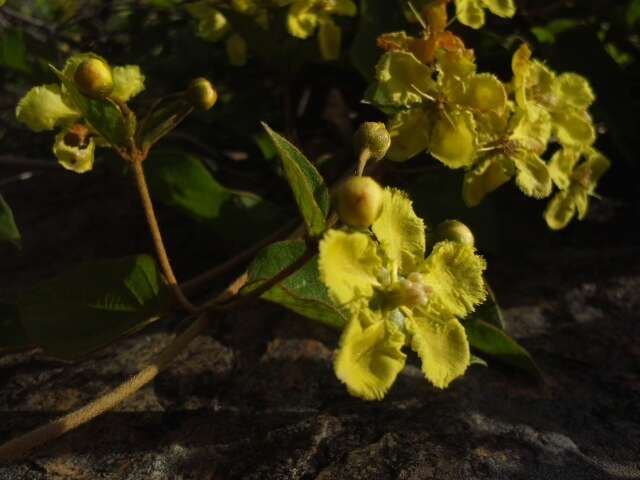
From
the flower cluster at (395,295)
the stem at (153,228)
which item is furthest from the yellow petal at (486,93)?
the stem at (153,228)

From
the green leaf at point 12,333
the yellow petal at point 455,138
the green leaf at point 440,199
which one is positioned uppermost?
the yellow petal at point 455,138

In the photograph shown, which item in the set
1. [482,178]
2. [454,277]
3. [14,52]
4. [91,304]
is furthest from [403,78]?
[14,52]

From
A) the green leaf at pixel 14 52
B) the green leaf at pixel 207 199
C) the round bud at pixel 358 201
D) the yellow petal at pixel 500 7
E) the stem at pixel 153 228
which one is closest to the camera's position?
the round bud at pixel 358 201

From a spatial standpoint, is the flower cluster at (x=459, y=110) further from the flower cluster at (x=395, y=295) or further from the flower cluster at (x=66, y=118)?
the flower cluster at (x=66, y=118)

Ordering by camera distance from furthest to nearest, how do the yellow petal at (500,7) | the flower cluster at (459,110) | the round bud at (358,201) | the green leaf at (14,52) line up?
the green leaf at (14,52) → the yellow petal at (500,7) → the flower cluster at (459,110) → the round bud at (358,201)

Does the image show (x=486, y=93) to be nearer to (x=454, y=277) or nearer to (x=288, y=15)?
(x=454, y=277)

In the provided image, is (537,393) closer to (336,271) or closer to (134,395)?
(336,271)

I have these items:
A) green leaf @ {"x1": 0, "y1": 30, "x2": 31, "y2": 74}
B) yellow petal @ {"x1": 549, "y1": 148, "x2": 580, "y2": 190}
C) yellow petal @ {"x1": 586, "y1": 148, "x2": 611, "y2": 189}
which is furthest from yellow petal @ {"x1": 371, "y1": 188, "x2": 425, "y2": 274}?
green leaf @ {"x1": 0, "y1": 30, "x2": 31, "y2": 74}
